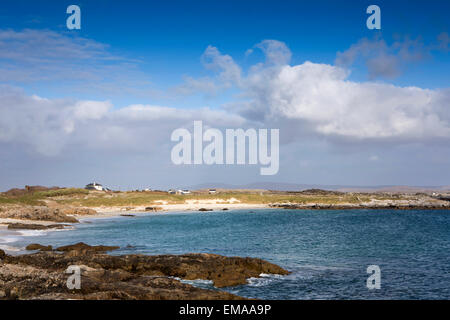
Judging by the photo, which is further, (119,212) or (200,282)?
(119,212)

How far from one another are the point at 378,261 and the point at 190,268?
56.6 ft

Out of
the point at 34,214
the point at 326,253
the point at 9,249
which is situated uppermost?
the point at 9,249

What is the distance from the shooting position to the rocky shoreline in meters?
17.4

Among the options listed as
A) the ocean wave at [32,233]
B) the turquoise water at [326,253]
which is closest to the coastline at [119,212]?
the ocean wave at [32,233]

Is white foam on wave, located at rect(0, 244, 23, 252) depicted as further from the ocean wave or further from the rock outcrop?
the rock outcrop

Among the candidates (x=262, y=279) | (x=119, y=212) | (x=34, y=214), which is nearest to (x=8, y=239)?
(x=34, y=214)

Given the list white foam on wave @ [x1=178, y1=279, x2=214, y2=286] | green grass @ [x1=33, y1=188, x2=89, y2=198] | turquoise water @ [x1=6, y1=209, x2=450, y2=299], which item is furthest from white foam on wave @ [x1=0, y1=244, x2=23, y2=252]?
green grass @ [x1=33, y1=188, x2=89, y2=198]

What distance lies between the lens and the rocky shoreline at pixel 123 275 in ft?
57.1

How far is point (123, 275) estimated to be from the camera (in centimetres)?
2227

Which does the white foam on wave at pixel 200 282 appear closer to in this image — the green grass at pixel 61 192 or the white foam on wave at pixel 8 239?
the white foam on wave at pixel 8 239

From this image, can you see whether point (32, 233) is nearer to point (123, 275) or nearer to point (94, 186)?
point (123, 275)
